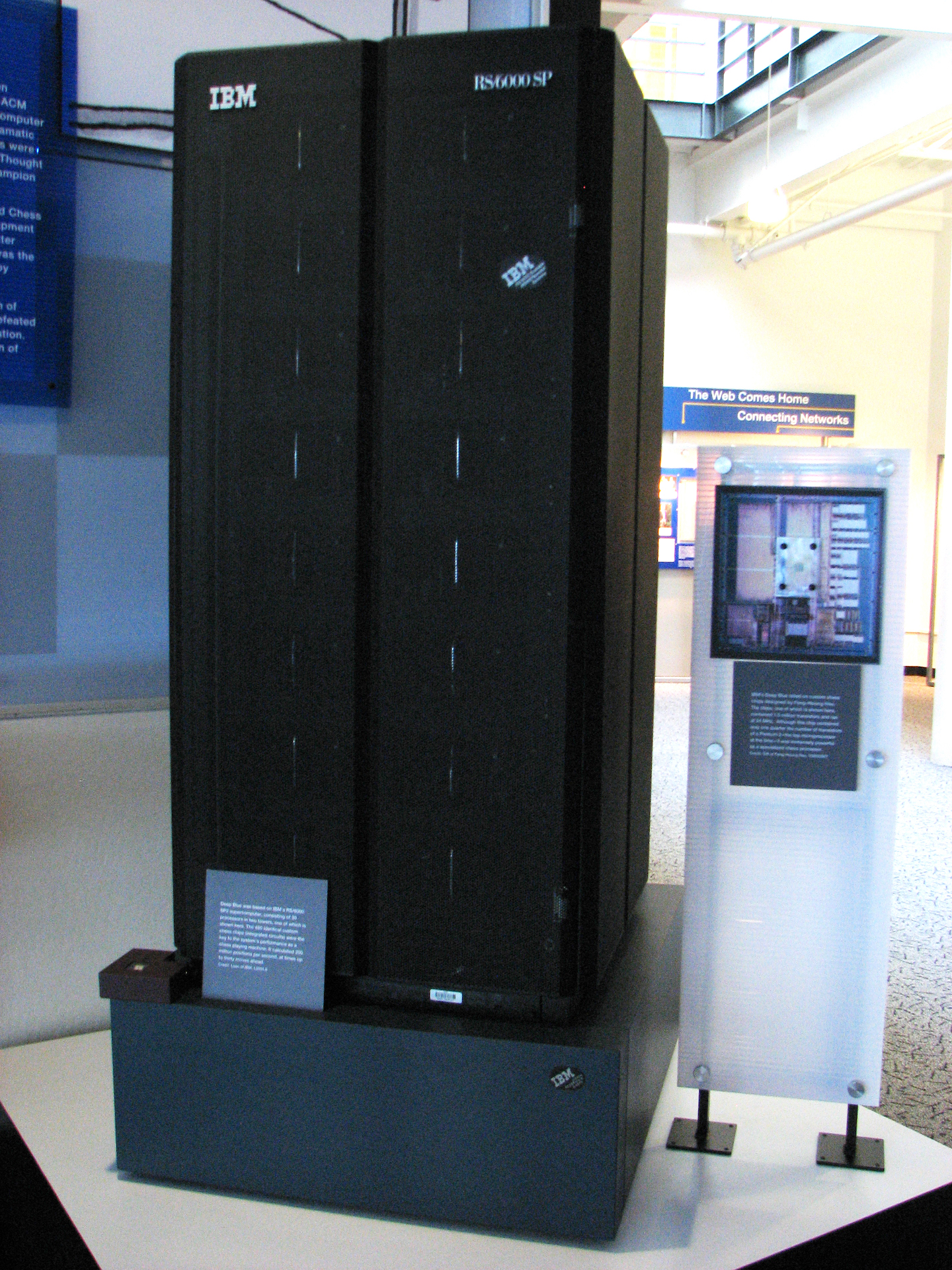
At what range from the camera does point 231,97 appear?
4.18ft

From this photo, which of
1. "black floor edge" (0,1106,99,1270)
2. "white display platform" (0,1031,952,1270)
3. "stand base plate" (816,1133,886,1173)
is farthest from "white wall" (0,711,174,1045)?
"stand base plate" (816,1133,886,1173)

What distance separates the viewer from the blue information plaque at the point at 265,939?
1.29m

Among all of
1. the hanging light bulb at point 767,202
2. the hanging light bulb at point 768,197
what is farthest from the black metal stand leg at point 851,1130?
the hanging light bulb at point 767,202

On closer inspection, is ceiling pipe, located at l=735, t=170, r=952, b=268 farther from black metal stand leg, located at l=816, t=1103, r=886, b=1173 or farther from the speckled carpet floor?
black metal stand leg, located at l=816, t=1103, r=886, b=1173

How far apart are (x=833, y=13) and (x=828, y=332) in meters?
5.58

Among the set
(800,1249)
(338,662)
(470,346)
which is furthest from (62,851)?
(800,1249)

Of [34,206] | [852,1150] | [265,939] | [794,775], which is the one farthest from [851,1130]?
[34,206]

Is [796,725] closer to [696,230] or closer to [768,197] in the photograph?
[768,197]

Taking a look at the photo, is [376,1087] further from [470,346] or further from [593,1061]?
[470,346]

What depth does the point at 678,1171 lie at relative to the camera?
4.70 ft

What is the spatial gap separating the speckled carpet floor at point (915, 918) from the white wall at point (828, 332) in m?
3.58

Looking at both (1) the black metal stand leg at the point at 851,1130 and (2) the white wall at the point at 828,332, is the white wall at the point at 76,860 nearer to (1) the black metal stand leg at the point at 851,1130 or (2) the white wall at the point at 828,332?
(1) the black metal stand leg at the point at 851,1130

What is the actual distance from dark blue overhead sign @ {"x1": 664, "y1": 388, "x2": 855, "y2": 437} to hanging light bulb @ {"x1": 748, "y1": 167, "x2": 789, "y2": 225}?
1.45 metres

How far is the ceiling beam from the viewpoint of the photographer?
14.5ft
